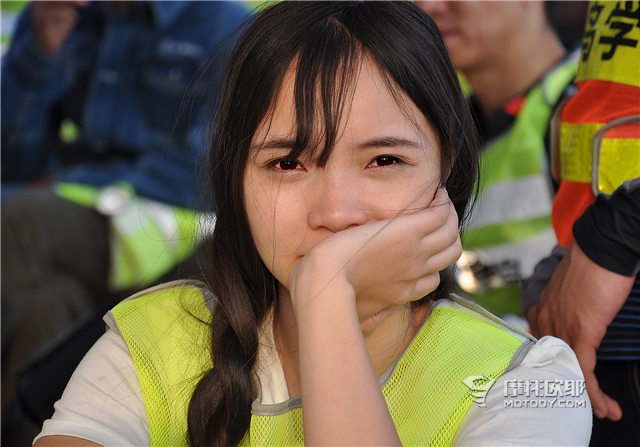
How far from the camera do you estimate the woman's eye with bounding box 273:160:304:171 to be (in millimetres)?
1169

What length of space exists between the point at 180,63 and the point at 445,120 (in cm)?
196

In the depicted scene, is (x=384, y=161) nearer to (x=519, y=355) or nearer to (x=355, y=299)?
(x=355, y=299)

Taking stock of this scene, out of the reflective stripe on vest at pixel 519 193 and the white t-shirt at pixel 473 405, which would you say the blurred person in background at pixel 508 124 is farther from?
the white t-shirt at pixel 473 405

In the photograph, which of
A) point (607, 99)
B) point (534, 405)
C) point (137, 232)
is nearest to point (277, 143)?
point (534, 405)

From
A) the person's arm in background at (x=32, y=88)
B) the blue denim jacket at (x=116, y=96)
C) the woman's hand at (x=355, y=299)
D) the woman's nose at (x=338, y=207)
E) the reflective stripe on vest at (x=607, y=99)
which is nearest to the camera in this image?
the woman's hand at (x=355, y=299)

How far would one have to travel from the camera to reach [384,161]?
116 centimetres

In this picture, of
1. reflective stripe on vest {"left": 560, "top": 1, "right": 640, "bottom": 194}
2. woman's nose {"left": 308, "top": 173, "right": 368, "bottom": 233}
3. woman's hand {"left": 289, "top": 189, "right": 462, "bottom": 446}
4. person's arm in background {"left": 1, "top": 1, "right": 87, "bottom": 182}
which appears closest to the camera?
woman's hand {"left": 289, "top": 189, "right": 462, "bottom": 446}

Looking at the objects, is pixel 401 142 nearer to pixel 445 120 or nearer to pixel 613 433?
pixel 445 120

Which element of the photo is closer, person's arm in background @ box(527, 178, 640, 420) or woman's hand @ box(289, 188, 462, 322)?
woman's hand @ box(289, 188, 462, 322)

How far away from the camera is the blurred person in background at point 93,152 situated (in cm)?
256

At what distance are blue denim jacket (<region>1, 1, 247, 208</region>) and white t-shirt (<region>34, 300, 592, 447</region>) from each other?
1.48m

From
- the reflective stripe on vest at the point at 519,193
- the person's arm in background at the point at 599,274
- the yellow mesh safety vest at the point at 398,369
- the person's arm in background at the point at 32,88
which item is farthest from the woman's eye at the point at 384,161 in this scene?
the person's arm in background at the point at 32,88

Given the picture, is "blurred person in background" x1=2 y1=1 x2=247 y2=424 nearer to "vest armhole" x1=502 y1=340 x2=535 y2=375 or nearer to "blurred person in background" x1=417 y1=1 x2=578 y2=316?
"blurred person in background" x1=417 y1=1 x2=578 y2=316

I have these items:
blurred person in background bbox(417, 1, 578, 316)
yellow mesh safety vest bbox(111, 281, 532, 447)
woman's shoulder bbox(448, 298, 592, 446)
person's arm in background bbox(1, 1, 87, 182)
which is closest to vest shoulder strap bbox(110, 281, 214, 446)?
yellow mesh safety vest bbox(111, 281, 532, 447)
